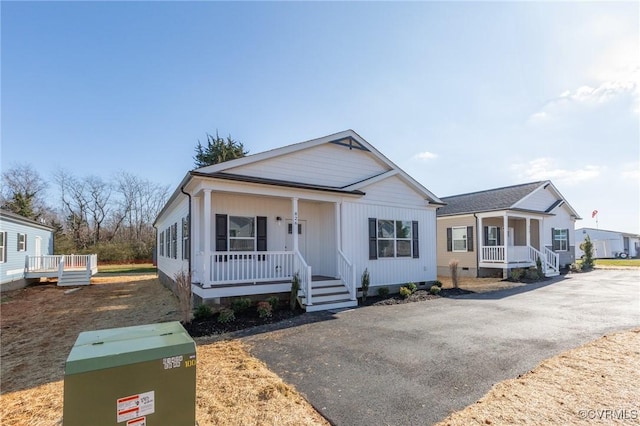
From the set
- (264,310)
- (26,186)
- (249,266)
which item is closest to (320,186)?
(249,266)

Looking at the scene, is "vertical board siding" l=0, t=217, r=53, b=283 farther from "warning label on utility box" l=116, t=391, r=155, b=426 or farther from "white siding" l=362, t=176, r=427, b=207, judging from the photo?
"warning label on utility box" l=116, t=391, r=155, b=426

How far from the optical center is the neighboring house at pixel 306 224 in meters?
9.13

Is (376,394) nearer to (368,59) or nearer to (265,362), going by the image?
(265,362)

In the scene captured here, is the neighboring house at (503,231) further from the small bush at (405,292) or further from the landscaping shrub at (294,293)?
the landscaping shrub at (294,293)

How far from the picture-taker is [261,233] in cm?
1033

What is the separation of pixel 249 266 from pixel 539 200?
754 inches

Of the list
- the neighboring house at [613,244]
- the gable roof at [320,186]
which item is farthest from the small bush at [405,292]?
the neighboring house at [613,244]

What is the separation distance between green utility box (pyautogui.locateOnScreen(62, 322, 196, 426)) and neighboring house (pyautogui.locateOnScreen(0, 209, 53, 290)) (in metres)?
17.3

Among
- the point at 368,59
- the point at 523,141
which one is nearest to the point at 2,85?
the point at 368,59

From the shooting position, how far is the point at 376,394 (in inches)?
158

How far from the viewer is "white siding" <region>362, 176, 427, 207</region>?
12.0m

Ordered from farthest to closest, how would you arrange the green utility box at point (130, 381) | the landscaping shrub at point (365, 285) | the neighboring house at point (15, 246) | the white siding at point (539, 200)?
the white siding at point (539, 200)
the neighboring house at point (15, 246)
the landscaping shrub at point (365, 285)
the green utility box at point (130, 381)

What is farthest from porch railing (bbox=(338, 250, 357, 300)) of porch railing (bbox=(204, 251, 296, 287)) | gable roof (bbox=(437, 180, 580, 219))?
gable roof (bbox=(437, 180, 580, 219))

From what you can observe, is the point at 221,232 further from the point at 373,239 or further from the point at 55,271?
the point at 55,271
